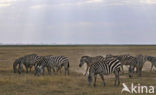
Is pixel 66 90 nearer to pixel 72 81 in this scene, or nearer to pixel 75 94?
pixel 75 94

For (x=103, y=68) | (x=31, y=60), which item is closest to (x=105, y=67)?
(x=103, y=68)

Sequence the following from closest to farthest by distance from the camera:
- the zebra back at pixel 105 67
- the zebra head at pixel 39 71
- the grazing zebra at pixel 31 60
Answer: the zebra back at pixel 105 67, the zebra head at pixel 39 71, the grazing zebra at pixel 31 60

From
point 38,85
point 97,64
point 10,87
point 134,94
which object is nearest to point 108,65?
point 97,64

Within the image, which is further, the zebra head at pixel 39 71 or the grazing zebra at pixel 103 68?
the zebra head at pixel 39 71

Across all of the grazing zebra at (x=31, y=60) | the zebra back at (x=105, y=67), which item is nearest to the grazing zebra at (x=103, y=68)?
the zebra back at (x=105, y=67)

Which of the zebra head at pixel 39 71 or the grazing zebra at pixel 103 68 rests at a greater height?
the grazing zebra at pixel 103 68

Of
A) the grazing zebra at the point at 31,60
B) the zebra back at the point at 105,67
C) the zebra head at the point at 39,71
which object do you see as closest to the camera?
the zebra back at the point at 105,67

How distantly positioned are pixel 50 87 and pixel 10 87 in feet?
7.08

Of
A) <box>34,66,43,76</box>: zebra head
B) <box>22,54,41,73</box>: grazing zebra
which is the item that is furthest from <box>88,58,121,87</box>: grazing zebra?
<box>22,54,41,73</box>: grazing zebra

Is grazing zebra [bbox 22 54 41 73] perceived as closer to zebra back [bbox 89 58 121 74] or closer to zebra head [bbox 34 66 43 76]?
zebra head [bbox 34 66 43 76]

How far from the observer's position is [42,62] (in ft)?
68.2

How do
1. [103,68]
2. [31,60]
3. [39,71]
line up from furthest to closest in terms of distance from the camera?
1. [31,60]
2. [39,71]
3. [103,68]

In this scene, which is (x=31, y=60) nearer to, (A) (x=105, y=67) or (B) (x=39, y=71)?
(B) (x=39, y=71)

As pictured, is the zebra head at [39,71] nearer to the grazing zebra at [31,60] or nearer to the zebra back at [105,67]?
the grazing zebra at [31,60]
